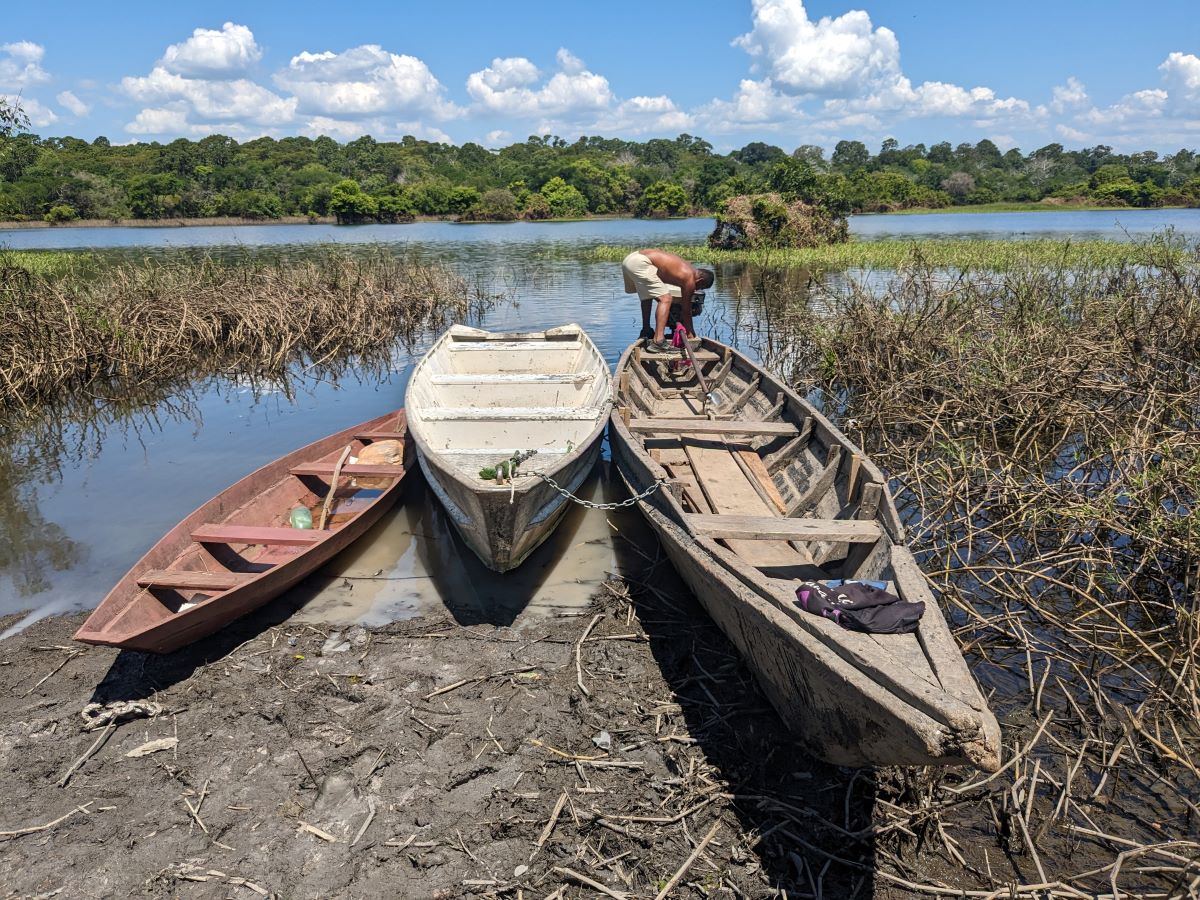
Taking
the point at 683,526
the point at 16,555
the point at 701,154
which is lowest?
the point at 16,555

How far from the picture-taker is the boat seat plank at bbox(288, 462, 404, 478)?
293 inches

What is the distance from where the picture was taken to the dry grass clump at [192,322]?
11273mm

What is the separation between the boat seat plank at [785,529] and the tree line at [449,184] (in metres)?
45.0

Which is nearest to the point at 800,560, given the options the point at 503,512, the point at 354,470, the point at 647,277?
the point at 503,512

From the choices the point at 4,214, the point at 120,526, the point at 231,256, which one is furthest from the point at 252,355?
the point at 4,214

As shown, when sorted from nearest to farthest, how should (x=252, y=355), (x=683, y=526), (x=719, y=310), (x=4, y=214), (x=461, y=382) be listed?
(x=683, y=526), (x=461, y=382), (x=252, y=355), (x=719, y=310), (x=4, y=214)

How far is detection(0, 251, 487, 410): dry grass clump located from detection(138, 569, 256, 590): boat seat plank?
820cm

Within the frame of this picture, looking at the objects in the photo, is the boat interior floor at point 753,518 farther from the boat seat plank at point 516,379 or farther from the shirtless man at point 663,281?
the shirtless man at point 663,281

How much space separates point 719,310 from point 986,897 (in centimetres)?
1698

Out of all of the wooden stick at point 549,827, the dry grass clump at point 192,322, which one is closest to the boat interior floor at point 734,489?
the wooden stick at point 549,827

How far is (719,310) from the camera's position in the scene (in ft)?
62.2

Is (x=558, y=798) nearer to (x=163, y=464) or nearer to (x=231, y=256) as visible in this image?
(x=163, y=464)

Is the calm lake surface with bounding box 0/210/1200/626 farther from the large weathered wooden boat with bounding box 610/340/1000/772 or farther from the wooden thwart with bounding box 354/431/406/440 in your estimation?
the large weathered wooden boat with bounding box 610/340/1000/772

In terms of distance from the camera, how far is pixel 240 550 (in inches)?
253
